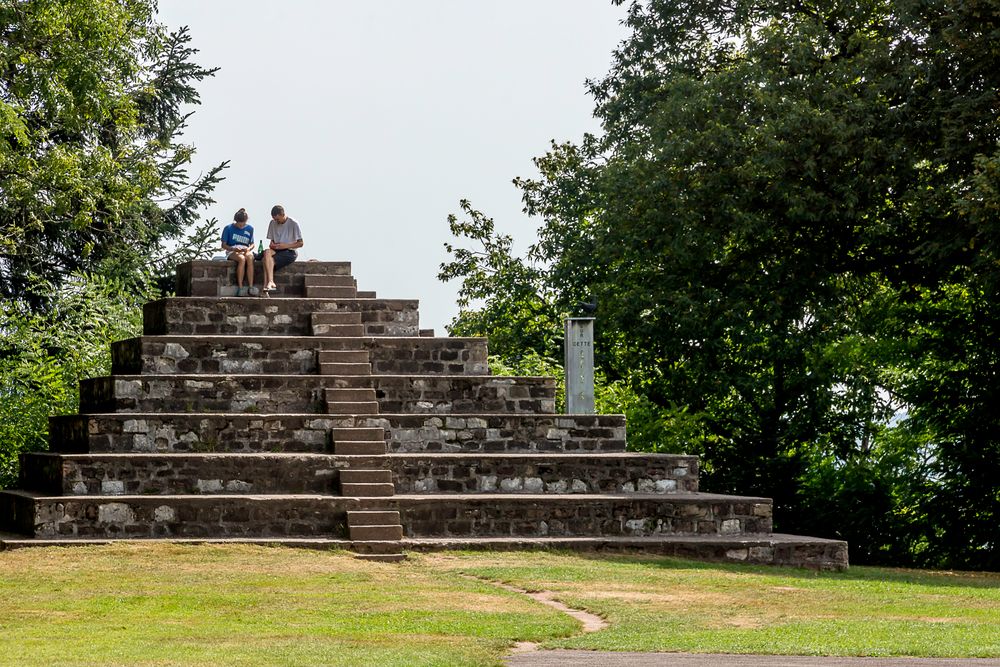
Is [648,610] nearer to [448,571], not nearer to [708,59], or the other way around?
[448,571]

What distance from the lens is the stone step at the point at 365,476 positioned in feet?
60.0

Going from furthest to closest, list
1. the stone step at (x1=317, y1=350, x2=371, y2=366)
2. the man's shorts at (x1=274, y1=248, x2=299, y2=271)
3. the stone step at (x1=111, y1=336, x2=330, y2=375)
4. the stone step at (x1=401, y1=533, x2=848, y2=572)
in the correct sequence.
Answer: the man's shorts at (x1=274, y1=248, x2=299, y2=271) < the stone step at (x1=317, y1=350, x2=371, y2=366) < the stone step at (x1=111, y1=336, x2=330, y2=375) < the stone step at (x1=401, y1=533, x2=848, y2=572)

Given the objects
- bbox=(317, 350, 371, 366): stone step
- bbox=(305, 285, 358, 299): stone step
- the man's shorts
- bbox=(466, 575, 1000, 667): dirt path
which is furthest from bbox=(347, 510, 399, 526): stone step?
bbox=(466, 575, 1000, 667): dirt path

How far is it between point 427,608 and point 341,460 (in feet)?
19.4

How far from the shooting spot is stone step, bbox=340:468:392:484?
18.3 metres

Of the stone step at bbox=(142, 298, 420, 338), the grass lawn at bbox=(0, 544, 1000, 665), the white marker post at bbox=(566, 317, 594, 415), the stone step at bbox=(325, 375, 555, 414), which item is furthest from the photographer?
the stone step at bbox=(142, 298, 420, 338)

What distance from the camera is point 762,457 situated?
1133 inches

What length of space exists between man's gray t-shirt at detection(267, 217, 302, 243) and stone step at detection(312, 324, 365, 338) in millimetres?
1555

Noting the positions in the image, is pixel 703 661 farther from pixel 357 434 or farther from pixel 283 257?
pixel 283 257

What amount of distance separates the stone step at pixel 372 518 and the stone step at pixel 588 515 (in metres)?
0.35

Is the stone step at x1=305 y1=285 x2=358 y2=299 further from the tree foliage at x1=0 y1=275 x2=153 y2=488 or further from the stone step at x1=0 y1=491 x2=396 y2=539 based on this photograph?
the stone step at x1=0 y1=491 x2=396 y2=539

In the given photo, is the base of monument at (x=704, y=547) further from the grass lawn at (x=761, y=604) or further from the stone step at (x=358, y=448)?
the stone step at (x=358, y=448)

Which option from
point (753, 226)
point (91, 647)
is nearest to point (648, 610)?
point (91, 647)

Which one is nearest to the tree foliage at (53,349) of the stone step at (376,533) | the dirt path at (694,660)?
the stone step at (376,533)
